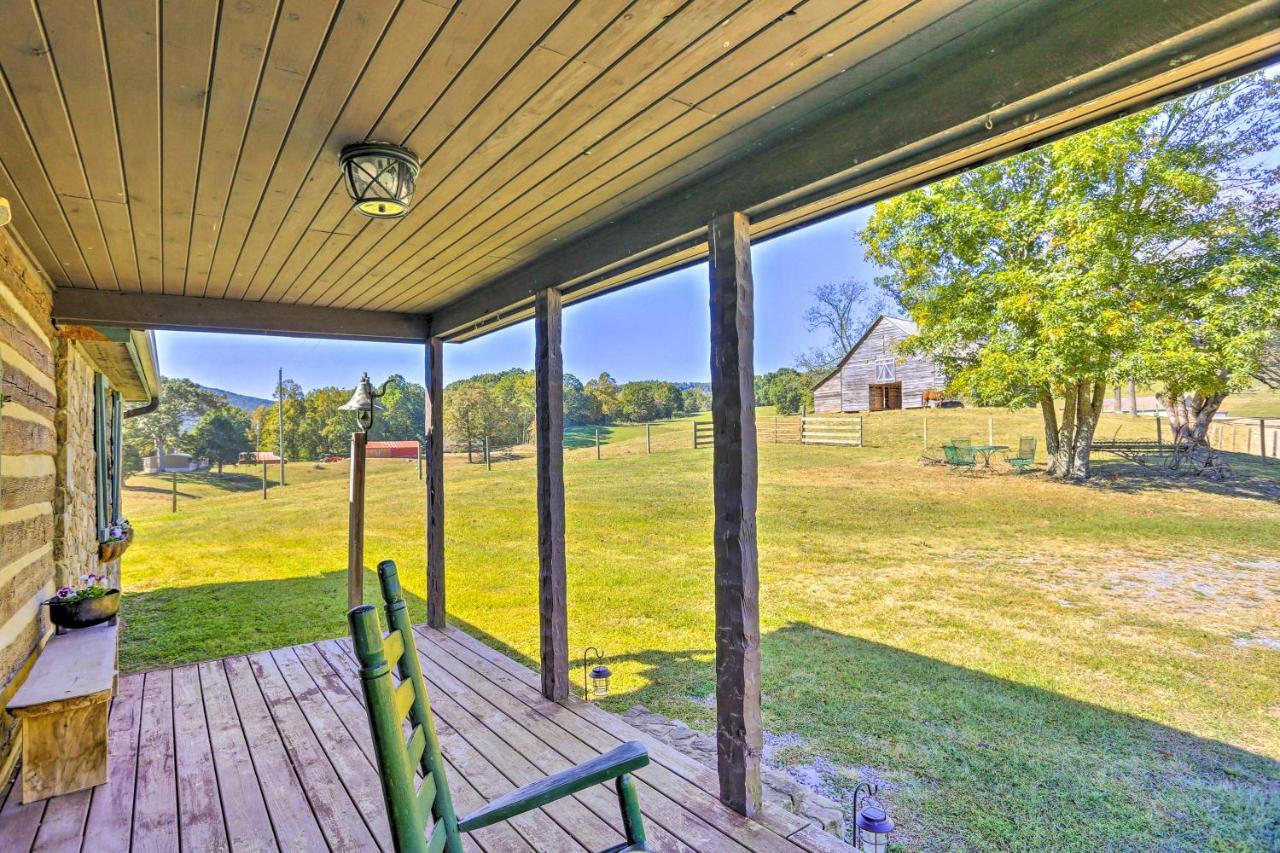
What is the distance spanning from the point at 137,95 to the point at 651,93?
3.77 feet

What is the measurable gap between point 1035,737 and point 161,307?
5516 millimetres

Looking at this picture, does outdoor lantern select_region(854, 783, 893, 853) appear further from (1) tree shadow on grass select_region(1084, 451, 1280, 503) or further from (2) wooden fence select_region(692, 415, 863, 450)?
(2) wooden fence select_region(692, 415, 863, 450)

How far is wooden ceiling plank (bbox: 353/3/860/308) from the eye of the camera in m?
1.11

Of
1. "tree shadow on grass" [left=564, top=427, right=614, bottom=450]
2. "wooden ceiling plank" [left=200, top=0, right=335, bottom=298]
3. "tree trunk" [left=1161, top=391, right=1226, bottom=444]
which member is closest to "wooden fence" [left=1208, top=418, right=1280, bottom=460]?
"tree trunk" [left=1161, top=391, right=1226, bottom=444]

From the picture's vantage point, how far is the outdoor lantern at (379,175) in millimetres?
1588

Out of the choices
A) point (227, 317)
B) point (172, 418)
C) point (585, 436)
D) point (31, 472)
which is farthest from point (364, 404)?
point (172, 418)

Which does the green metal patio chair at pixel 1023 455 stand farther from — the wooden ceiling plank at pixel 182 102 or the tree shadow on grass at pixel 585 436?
the wooden ceiling plank at pixel 182 102

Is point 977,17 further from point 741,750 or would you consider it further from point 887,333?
point 887,333

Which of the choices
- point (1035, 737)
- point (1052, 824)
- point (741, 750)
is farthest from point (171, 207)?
point (1035, 737)

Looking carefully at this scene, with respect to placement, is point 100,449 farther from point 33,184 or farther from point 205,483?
point 205,483

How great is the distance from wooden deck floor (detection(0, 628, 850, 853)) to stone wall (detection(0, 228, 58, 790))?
0.48m

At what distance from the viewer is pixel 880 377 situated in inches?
222

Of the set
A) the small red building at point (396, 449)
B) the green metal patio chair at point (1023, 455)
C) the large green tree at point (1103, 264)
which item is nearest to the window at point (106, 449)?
the small red building at point (396, 449)

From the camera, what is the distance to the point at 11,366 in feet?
7.04
